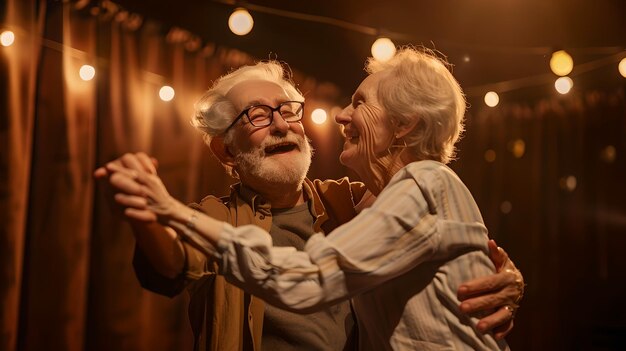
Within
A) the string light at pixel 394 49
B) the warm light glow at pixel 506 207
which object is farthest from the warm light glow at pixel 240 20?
the warm light glow at pixel 506 207

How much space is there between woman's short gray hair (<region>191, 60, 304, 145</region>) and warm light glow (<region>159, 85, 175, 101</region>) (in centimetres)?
134

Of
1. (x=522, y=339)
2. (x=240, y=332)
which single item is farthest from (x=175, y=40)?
(x=522, y=339)

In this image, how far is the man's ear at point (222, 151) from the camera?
2.28m

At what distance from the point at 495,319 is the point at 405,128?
535 millimetres

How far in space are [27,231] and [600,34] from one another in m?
3.98

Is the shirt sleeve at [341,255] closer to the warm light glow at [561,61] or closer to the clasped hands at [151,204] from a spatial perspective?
the clasped hands at [151,204]

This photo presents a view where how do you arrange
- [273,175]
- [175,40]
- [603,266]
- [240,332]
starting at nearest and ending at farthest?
[240,332] → [273,175] → [175,40] → [603,266]

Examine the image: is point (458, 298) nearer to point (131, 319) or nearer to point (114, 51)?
point (131, 319)

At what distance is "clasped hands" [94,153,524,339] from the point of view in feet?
3.99

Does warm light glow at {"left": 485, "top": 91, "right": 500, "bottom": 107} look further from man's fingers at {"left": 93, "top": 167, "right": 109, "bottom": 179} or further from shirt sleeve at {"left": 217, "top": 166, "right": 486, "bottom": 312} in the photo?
man's fingers at {"left": 93, "top": 167, "right": 109, "bottom": 179}

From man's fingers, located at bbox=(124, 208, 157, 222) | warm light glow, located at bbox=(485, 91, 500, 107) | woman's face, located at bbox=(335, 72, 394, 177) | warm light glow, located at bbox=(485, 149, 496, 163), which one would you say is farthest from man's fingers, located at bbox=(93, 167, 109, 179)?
warm light glow, located at bbox=(485, 149, 496, 163)

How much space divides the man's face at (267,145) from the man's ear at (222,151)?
0.04 metres

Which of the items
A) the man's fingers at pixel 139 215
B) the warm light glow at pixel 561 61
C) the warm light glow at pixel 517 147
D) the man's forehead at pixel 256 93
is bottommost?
the man's fingers at pixel 139 215

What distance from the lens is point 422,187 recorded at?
4.49 feet
